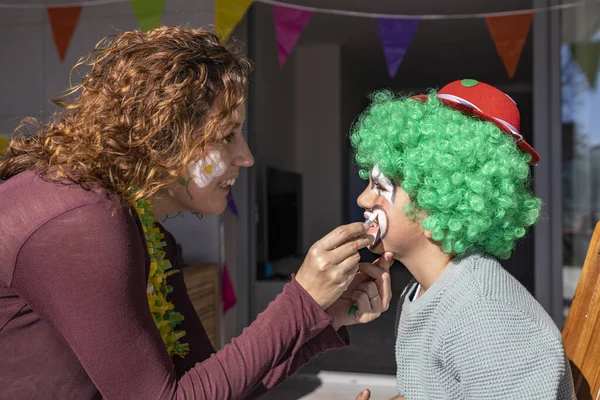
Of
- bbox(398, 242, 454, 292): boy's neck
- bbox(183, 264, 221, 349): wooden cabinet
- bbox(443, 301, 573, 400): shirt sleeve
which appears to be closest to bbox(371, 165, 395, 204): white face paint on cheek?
bbox(398, 242, 454, 292): boy's neck

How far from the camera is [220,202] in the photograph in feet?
4.53

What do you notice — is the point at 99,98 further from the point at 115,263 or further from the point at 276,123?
the point at 276,123

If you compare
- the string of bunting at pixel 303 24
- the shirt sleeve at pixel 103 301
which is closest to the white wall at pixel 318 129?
the string of bunting at pixel 303 24

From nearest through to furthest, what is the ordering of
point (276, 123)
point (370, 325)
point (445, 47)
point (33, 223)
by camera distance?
1. point (33, 223)
2. point (370, 325)
3. point (276, 123)
4. point (445, 47)

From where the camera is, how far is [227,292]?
3.86m

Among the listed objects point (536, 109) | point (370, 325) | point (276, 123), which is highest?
point (536, 109)

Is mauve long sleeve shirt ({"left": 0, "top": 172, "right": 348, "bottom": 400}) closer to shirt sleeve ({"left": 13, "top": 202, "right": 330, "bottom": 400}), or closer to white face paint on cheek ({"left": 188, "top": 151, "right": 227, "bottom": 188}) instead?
shirt sleeve ({"left": 13, "top": 202, "right": 330, "bottom": 400})

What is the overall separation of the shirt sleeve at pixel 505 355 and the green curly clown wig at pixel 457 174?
0.19 m

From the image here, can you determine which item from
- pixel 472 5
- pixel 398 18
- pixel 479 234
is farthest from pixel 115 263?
pixel 472 5

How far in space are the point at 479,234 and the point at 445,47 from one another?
6.56 meters

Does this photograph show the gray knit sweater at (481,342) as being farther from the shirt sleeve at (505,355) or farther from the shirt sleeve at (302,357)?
the shirt sleeve at (302,357)

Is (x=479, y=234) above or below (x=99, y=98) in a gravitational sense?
below

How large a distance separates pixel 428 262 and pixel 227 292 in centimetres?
263

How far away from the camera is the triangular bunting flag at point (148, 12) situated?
11.8ft
